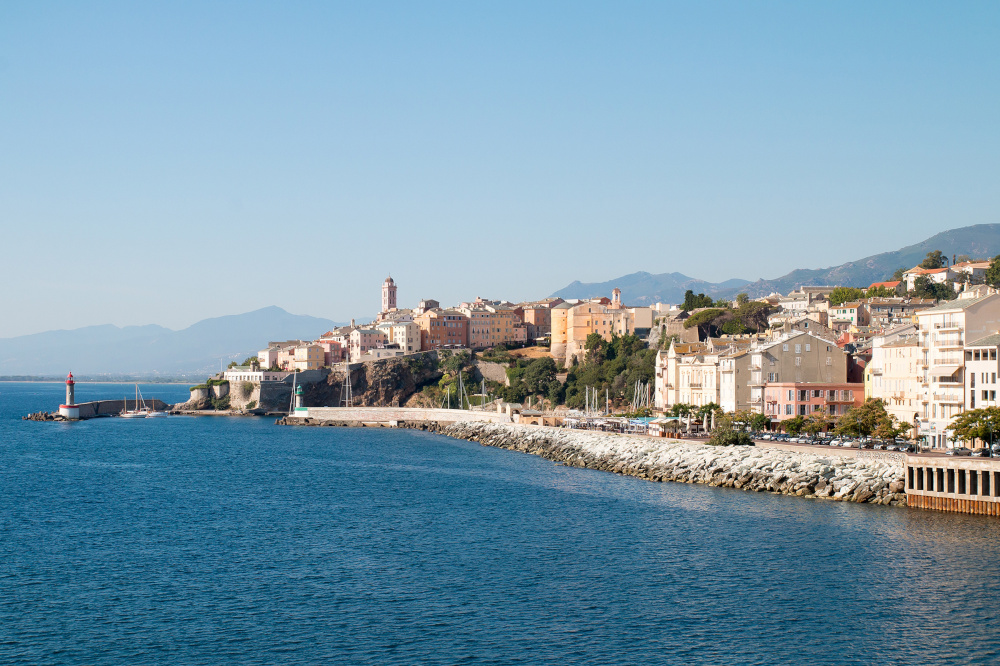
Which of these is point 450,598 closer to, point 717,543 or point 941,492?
point 717,543

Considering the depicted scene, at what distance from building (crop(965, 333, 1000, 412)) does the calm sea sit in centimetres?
996

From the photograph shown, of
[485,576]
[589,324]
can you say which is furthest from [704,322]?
[485,576]

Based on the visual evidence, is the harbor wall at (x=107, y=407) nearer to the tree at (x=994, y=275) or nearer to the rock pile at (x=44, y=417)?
the rock pile at (x=44, y=417)

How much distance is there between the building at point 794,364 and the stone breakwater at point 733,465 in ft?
28.0

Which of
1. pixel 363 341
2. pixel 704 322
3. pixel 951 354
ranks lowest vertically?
pixel 951 354

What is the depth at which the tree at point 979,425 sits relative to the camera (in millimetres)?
39156

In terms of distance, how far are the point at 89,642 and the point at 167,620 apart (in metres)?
2.02

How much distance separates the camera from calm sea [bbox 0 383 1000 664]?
21922mm

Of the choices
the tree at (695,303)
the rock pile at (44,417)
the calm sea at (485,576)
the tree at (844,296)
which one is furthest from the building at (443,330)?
the calm sea at (485,576)

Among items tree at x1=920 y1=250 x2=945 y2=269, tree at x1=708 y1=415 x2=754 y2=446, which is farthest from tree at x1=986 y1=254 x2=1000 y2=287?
tree at x1=708 y1=415 x2=754 y2=446

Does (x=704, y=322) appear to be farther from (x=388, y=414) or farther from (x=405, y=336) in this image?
(x=405, y=336)

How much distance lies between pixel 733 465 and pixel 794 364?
1691 centimetres

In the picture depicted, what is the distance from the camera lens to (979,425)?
39.5 meters

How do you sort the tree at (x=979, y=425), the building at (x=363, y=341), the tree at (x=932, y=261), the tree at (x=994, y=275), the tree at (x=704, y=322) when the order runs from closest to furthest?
the tree at (x=979, y=425) < the tree at (x=994, y=275) < the tree at (x=704, y=322) < the tree at (x=932, y=261) < the building at (x=363, y=341)
